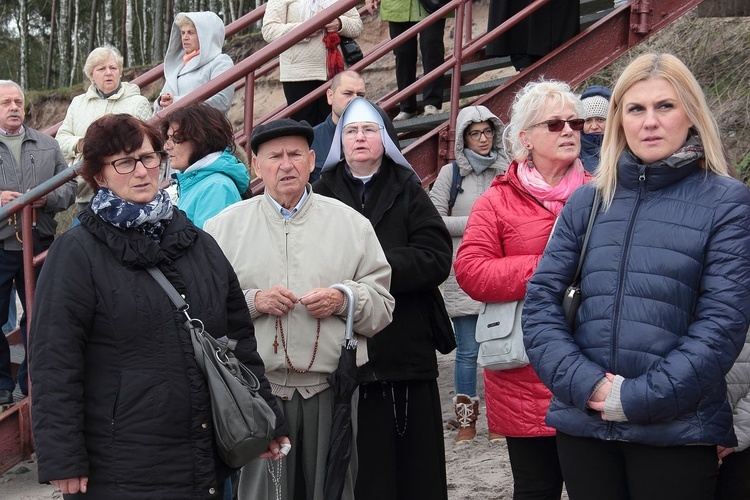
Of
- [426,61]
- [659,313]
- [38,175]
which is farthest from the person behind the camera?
[426,61]

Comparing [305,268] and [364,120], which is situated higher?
[364,120]

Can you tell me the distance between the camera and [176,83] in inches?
263

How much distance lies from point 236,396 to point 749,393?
1.57 m

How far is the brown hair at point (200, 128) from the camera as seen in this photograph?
425 cm

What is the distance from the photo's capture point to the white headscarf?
418cm

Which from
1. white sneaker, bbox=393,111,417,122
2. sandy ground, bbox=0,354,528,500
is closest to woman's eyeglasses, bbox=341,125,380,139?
sandy ground, bbox=0,354,528,500

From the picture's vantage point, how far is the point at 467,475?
17.0ft

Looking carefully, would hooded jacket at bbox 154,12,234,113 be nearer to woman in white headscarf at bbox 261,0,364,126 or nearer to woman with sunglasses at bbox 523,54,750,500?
woman in white headscarf at bbox 261,0,364,126

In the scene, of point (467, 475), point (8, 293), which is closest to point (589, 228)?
point (467, 475)

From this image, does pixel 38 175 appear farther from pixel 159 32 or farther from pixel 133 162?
pixel 159 32

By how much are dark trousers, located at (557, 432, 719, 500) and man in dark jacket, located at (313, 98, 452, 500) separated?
44.7 inches

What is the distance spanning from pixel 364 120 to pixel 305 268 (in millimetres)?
816

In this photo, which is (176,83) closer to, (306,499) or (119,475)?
(306,499)

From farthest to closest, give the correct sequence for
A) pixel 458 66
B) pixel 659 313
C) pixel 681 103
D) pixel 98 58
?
1. pixel 98 58
2. pixel 458 66
3. pixel 681 103
4. pixel 659 313
